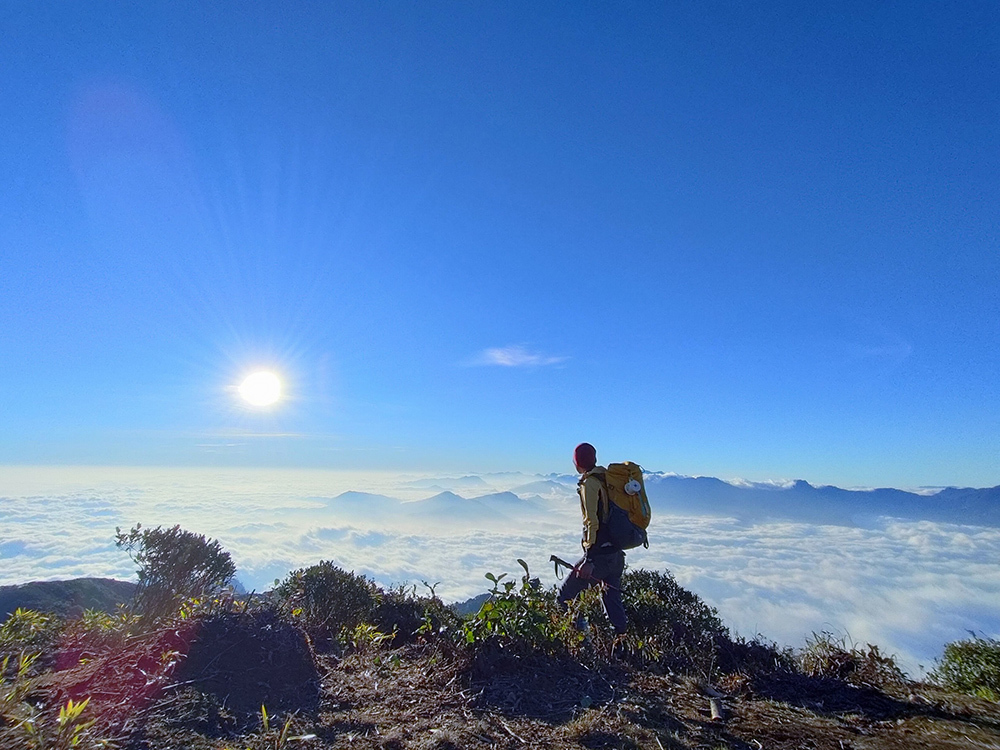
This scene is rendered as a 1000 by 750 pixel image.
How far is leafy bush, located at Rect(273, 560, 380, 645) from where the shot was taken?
6.67 m

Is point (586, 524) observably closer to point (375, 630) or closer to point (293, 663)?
point (375, 630)

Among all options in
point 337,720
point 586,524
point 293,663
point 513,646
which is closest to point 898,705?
point 513,646

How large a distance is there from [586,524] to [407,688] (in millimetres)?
2946

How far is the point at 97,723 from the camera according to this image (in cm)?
300

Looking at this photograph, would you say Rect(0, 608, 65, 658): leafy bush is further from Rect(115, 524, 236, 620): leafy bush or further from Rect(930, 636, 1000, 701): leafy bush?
Rect(930, 636, 1000, 701): leafy bush

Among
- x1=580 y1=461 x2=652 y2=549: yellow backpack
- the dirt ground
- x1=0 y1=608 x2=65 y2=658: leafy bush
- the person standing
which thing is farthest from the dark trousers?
x1=0 y1=608 x2=65 y2=658: leafy bush

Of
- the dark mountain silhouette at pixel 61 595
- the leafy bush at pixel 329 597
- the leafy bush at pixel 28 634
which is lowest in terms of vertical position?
the dark mountain silhouette at pixel 61 595

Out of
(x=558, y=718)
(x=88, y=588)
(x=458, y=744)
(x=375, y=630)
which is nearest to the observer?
(x=458, y=744)

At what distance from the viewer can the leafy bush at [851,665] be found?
3.92 meters

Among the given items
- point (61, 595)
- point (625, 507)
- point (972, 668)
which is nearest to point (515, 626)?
point (625, 507)

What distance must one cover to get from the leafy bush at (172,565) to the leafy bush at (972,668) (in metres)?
8.75

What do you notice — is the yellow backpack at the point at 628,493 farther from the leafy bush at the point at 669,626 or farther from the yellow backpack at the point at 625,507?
the leafy bush at the point at 669,626

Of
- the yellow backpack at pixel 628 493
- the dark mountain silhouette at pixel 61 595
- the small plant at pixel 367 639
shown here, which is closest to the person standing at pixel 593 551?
the yellow backpack at pixel 628 493

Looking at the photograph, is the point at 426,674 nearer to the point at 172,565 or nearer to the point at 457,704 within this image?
the point at 457,704
